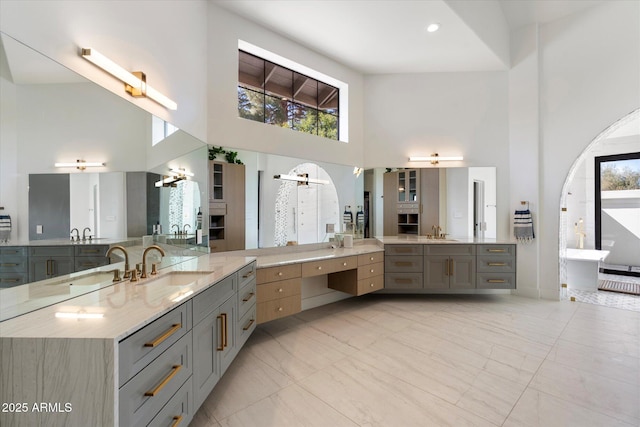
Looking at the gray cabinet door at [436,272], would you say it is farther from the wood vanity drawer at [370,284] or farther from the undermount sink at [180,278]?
the undermount sink at [180,278]

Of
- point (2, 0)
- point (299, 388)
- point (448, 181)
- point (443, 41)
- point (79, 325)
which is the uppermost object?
point (443, 41)

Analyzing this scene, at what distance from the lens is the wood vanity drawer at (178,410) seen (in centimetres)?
131

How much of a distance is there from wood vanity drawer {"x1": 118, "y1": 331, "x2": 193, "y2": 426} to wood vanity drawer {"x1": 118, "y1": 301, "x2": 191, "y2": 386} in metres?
0.03

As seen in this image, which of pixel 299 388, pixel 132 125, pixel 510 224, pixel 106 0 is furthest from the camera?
pixel 510 224

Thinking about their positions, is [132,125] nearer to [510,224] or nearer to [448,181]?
[448,181]

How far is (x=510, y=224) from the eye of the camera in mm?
4457

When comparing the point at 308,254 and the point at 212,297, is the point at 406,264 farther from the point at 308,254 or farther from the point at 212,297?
the point at 212,297

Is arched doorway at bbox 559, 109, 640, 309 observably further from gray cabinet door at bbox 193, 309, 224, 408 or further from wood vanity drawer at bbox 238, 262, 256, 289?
gray cabinet door at bbox 193, 309, 224, 408

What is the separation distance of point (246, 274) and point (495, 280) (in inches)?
134

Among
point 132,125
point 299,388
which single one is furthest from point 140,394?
point 132,125

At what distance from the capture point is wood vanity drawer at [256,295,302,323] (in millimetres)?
2832

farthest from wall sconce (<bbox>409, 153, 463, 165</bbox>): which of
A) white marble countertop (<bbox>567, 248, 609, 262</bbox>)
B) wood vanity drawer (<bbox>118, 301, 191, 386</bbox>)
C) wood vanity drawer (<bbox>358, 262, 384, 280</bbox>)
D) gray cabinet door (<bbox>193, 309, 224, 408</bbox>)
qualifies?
wood vanity drawer (<bbox>118, 301, 191, 386</bbox>)

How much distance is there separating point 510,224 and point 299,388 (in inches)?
154

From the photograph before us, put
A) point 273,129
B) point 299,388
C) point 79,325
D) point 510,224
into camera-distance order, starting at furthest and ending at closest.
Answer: point 510,224
point 273,129
point 299,388
point 79,325
